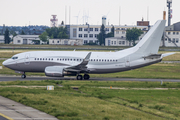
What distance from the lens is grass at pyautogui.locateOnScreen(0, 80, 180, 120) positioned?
22.5 meters

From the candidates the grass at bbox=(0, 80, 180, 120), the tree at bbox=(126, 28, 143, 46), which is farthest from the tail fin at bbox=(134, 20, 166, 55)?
the tree at bbox=(126, 28, 143, 46)

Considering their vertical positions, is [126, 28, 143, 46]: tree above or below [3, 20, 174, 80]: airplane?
above

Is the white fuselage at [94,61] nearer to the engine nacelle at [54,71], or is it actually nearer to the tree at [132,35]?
the engine nacelle at [54,71]

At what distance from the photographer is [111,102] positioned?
2759 cm

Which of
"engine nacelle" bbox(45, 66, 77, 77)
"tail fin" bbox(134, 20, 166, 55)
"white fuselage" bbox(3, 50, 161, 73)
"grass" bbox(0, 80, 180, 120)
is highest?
"tail fin" bbox(134, 20, 166, 55)

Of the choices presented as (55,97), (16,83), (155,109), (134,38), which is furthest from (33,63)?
(134,38)

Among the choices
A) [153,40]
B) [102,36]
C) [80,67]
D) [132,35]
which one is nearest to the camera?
[80,67]

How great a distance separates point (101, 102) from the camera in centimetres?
2722

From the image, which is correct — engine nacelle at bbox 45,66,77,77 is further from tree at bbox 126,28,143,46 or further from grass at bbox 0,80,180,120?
tree at bbox 126,28,143,46

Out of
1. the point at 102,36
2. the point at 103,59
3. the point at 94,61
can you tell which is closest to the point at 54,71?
the point at 94,61

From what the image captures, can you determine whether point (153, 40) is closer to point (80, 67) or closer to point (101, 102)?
point (80, 67)

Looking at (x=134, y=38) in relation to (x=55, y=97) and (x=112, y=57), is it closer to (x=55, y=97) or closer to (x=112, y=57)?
(x=112, y=57)

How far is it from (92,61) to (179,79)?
1421 centimetres

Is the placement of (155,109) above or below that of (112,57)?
below
